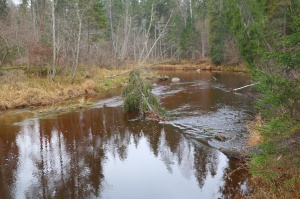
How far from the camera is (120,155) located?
35.6ft

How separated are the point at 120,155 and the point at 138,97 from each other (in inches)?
244

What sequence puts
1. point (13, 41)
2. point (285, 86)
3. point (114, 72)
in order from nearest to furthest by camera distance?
point (285, 86)
point (13, 41)
point (114, 72)

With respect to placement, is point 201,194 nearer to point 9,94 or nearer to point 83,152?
point 83,152

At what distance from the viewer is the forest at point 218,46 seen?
5379 millimetres

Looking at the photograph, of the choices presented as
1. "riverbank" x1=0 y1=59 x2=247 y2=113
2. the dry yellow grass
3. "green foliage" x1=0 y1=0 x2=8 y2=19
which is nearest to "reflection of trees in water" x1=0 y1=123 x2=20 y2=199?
the dry yellow grass

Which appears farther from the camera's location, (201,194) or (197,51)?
(197,51)

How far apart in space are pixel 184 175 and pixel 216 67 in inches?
1394

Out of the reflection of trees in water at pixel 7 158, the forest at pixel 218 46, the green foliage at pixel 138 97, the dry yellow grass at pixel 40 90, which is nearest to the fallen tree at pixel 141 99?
the green foliage at pixel 138 97

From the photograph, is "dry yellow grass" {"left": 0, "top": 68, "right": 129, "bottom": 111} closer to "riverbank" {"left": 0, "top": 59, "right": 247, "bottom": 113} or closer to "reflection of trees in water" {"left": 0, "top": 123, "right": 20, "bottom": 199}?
"riverbank" {"left": 0, "top": 59, "right": 247, "bottom": 113}

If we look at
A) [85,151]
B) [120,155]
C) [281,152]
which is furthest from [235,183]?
[85,151]

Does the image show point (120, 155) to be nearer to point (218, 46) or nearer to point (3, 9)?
point (3, 9)

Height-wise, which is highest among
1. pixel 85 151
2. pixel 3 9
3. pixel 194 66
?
pixel 3 9

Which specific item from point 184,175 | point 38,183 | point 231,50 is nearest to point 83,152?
point 38,183

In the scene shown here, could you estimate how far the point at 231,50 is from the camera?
3866cm
